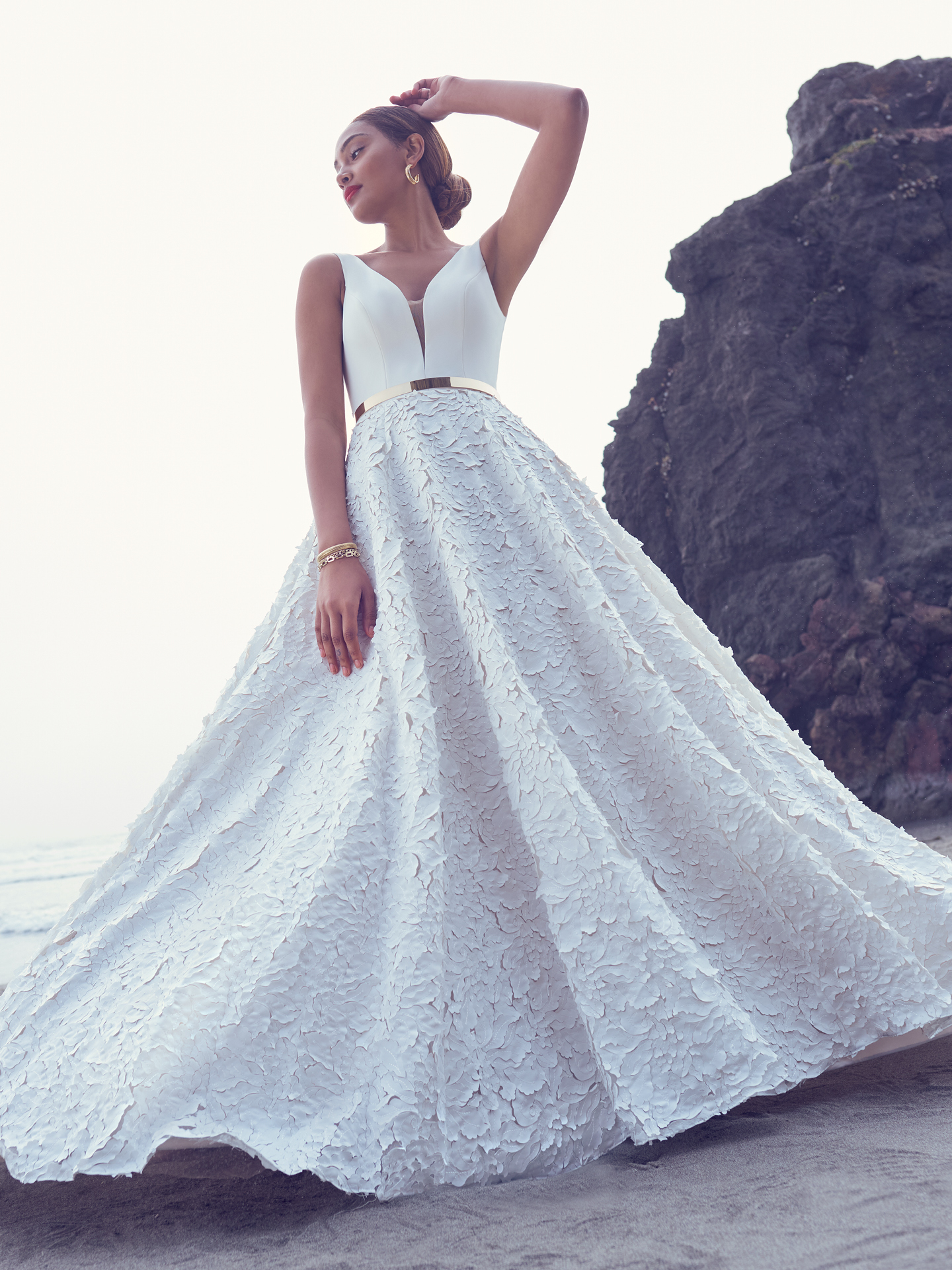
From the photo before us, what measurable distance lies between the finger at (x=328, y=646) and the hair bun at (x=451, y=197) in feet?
4.56

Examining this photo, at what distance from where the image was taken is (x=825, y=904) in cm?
143

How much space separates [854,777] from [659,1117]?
231 inches

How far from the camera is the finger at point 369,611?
5.69 feet

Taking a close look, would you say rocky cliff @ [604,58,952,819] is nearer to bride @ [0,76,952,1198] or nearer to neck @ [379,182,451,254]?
bride @ [0,76,952,1198]

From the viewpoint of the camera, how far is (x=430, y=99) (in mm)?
2221

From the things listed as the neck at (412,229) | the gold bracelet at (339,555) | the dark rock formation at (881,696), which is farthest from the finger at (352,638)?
the dark rock formation at (881,696)

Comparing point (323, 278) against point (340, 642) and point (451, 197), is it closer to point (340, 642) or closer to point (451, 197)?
point (451, 197)

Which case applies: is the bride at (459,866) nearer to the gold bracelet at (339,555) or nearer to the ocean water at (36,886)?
the gold bracelet at (339,555)

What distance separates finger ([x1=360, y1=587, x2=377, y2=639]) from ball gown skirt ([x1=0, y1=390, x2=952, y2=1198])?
0.05m

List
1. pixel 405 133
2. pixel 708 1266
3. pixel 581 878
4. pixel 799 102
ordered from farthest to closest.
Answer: pixel 799 102, pixel 405 133, pixel 581 878, pixel 708 1266

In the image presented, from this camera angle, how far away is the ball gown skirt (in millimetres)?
1189

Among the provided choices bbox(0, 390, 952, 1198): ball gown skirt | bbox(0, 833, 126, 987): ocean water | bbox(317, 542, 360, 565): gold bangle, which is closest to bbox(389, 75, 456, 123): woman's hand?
→ bbox(0, 390, 952, 1198): ball gown skirt

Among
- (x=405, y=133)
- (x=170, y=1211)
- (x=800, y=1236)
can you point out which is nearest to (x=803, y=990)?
(x=800, y=1236)

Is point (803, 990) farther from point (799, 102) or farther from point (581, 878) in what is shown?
point (799, 102)
